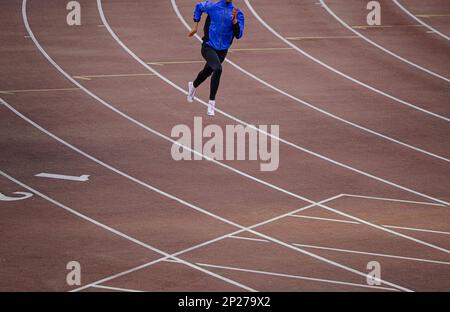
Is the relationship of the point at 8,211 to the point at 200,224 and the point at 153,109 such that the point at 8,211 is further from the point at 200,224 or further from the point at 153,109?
the point at 153,109

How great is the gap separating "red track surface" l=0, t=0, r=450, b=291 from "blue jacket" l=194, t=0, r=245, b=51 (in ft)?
4.23

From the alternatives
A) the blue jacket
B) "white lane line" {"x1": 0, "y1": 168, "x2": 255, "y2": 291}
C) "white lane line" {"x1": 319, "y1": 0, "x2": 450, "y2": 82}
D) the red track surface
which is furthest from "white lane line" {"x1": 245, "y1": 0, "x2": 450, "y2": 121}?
"white lane line" {"x1": 0, "y1": 168, "x2": 255, "y2": 291}

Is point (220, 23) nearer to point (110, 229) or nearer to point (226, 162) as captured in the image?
point (226, 162)

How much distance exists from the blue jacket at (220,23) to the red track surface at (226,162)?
1.29 metres

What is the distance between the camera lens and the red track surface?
436 inches

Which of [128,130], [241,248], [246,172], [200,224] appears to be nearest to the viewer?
[241,248]

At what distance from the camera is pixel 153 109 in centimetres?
1745

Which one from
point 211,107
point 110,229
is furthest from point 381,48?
point 110,229

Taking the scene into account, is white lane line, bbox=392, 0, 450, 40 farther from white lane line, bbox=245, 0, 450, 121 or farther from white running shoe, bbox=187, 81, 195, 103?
white running shoe, bbox=187, 81, 195, 103

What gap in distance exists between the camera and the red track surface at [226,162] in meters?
11.1

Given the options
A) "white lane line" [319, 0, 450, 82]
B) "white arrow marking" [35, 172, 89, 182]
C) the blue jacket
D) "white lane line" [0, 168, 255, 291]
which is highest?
the blue jacket

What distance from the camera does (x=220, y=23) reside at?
53.1 ft

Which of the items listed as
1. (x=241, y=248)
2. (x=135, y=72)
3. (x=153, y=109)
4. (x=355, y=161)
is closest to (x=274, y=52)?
(x=135, y=72)

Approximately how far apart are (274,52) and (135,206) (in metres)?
8.92
